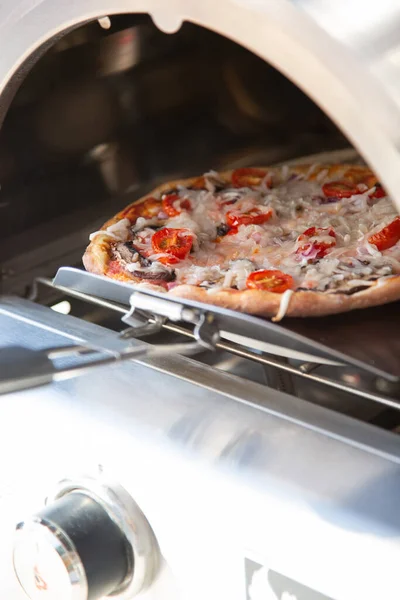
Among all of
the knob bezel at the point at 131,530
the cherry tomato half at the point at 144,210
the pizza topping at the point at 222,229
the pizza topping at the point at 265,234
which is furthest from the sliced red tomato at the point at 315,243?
the knob bezel at the point at 131,530

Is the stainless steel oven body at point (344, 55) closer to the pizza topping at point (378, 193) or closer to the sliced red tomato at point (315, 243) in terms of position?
the sliced red tomato at point (315, 243)

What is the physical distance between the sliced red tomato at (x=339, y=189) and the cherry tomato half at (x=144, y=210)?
9.7 inches

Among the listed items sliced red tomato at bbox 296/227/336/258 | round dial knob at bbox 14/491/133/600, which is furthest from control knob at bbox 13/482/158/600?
sliced red tomato at bbox 296/227/336/258

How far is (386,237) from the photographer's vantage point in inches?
40.6

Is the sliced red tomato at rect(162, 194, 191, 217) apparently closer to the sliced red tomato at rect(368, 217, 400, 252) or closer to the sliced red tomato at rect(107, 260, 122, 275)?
the sliced red tomato at rect(107, 260, 122, 275)

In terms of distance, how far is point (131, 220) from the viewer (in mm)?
1144

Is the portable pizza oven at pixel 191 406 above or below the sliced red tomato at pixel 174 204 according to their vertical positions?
below

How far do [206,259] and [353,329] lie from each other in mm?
259

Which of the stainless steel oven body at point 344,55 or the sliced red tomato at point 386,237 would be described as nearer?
the stainless steel oven body at point 344,55

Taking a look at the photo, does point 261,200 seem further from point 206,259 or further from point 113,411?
point 113,411

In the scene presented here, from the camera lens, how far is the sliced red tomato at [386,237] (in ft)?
3.38

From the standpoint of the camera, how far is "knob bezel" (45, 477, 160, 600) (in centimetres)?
73

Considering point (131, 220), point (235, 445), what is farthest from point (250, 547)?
point (131, 220)

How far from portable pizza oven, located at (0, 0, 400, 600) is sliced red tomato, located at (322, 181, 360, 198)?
1.06ft
